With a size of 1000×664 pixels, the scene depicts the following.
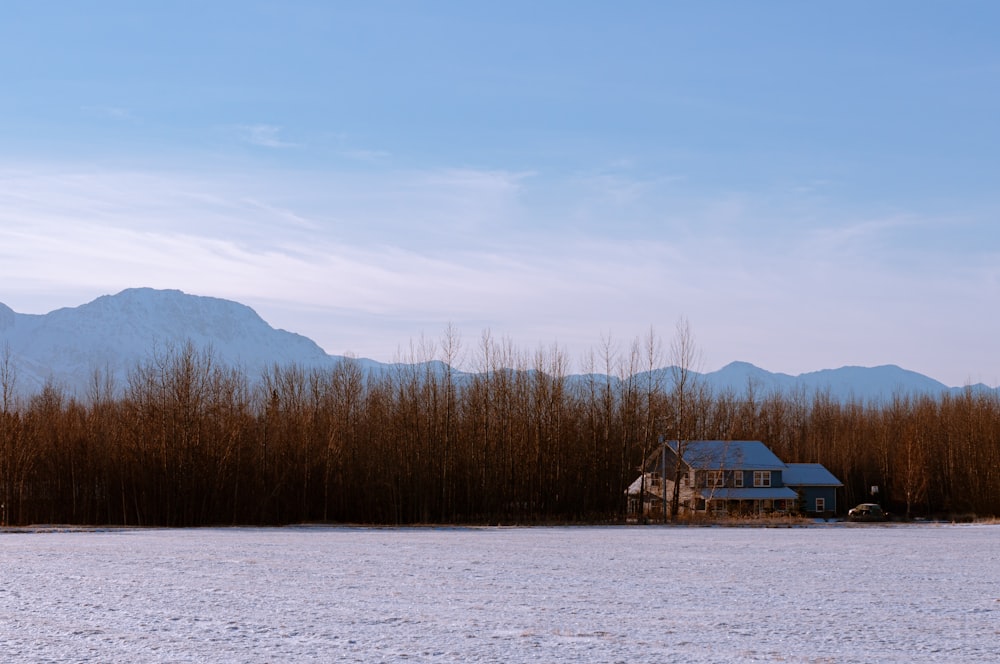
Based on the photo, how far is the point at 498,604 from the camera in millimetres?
15641

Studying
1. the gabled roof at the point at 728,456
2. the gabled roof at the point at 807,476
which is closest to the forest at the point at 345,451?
the gabled roof at the point at 728,456

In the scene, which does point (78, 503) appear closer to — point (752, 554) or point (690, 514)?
point (690, 514)

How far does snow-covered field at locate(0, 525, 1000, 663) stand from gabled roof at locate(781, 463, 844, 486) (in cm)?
4438

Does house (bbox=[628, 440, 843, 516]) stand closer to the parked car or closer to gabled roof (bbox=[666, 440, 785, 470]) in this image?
gabled roof (bbox=[666, 440, 785, 470])

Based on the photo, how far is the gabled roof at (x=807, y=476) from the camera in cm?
7194

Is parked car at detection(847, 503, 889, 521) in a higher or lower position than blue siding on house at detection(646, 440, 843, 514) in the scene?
lower

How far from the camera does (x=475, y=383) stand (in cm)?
5612

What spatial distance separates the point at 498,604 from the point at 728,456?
54.0 metres

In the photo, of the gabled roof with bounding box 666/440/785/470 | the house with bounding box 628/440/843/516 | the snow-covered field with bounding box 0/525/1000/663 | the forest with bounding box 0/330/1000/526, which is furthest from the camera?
the gabled roof with bounding box 666/440/785/470

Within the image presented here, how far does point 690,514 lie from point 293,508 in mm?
20076

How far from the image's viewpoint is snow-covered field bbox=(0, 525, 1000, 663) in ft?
38.6

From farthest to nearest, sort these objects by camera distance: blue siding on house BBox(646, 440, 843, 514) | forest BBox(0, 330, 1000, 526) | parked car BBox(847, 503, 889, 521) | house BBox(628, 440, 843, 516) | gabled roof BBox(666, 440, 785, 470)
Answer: parked car BBox(847, 503, 889, 521)
gabled roof BBox(666, 440, 785, 470)
blue siding on house BBox(646, 440, 843, 514)
house BBox(628, 440, 843, 516)
forest BBox(0, 330, 1000, 526)

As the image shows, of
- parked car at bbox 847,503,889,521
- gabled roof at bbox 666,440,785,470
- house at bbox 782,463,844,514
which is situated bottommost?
parked car at bbox 847,503,889,521

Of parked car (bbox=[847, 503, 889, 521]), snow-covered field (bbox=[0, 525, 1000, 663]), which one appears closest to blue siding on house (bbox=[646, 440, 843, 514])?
parked car (bbox=[847, 503, 889, 521])
